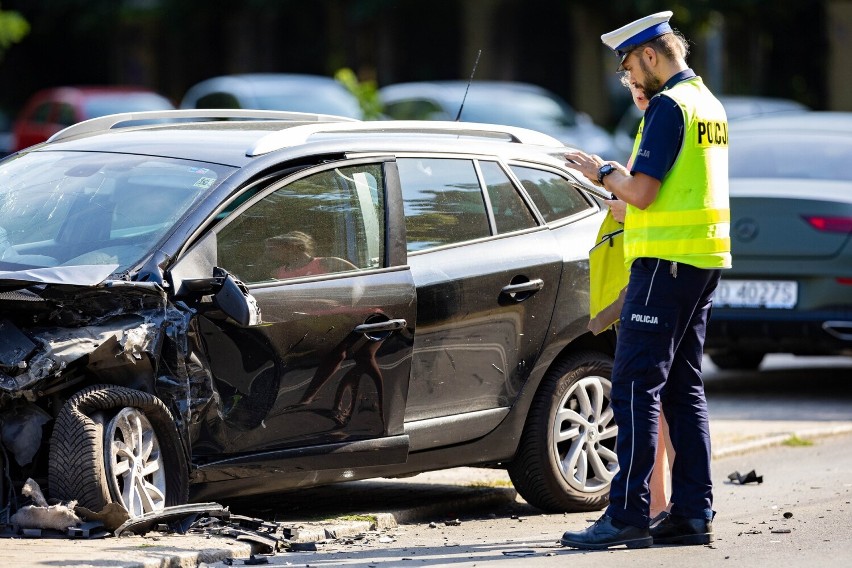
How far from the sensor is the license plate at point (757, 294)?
10.2 meters

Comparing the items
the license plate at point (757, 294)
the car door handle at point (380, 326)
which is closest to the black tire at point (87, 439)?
the car door handle at point (380, 326)

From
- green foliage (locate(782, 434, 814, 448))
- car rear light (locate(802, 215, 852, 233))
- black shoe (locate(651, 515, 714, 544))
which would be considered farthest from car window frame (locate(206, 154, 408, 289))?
car rear light (locate(802, 215, 852, 233))

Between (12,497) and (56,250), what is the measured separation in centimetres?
94

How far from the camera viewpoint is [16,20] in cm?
2452

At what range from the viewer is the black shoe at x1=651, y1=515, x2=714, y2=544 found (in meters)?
6.25

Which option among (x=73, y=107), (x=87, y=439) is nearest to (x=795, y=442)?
(x=87, y=439)

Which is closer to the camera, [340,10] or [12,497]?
[12,497]

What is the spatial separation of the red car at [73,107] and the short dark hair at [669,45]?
1741 cm

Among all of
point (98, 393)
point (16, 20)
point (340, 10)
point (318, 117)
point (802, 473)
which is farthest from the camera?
point (340, 10)

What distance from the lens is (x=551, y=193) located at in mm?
7309

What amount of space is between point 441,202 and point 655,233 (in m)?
1.12

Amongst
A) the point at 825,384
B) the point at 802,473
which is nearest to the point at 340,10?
the point at 825,384

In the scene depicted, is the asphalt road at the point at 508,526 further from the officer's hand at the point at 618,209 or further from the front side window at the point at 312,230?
the officer's hand at the point at 618,209

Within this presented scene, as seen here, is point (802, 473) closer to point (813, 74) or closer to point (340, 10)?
point (813, 74)
